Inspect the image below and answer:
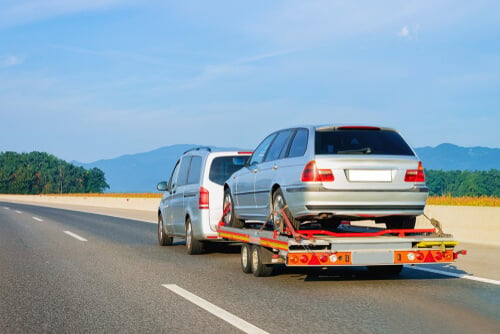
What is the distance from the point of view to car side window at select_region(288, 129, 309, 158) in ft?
29.0

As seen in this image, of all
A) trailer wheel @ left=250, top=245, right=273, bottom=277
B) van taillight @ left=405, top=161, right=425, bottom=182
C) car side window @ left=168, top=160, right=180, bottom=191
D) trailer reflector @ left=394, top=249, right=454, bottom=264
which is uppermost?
car side window @ left=168, top=160, right=180, bottom=191

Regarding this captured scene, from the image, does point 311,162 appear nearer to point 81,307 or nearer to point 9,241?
point 81,307

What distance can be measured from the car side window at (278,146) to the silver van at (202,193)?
2.69 m

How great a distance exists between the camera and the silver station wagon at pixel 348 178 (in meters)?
8.33

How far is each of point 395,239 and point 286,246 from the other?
4.48ft

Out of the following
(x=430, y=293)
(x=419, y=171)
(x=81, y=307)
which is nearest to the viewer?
(x=81, y=307)

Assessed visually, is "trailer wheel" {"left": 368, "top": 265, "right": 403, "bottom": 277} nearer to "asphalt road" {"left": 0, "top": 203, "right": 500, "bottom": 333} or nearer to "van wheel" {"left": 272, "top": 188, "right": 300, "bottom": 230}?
"asphalt road" {"left": 0, "top": 203, "right": 500, "bottom": 333}

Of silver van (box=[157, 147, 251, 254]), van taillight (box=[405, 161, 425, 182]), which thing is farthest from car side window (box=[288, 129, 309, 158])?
silver van (box=[157, 147, 251, 254])

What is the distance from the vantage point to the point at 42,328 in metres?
6.04

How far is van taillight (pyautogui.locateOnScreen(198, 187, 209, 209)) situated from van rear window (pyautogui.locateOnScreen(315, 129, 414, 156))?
13.7 ft

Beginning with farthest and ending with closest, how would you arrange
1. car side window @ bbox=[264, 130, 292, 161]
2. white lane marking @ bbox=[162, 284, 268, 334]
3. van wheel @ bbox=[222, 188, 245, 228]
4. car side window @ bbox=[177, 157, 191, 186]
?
car side window @ bbox=[177, 157, 191, 186] < van wheel @ bbox=[222, 188, 245, 228] < car side window @ bbox=[264, 130, 292, 161] < white lane marking @ bbox=[162, 284, 268, 334]

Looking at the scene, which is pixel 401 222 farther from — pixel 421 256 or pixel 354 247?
pixel 354 247

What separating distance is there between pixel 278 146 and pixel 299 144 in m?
0.82

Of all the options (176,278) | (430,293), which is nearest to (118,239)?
(176,278)
